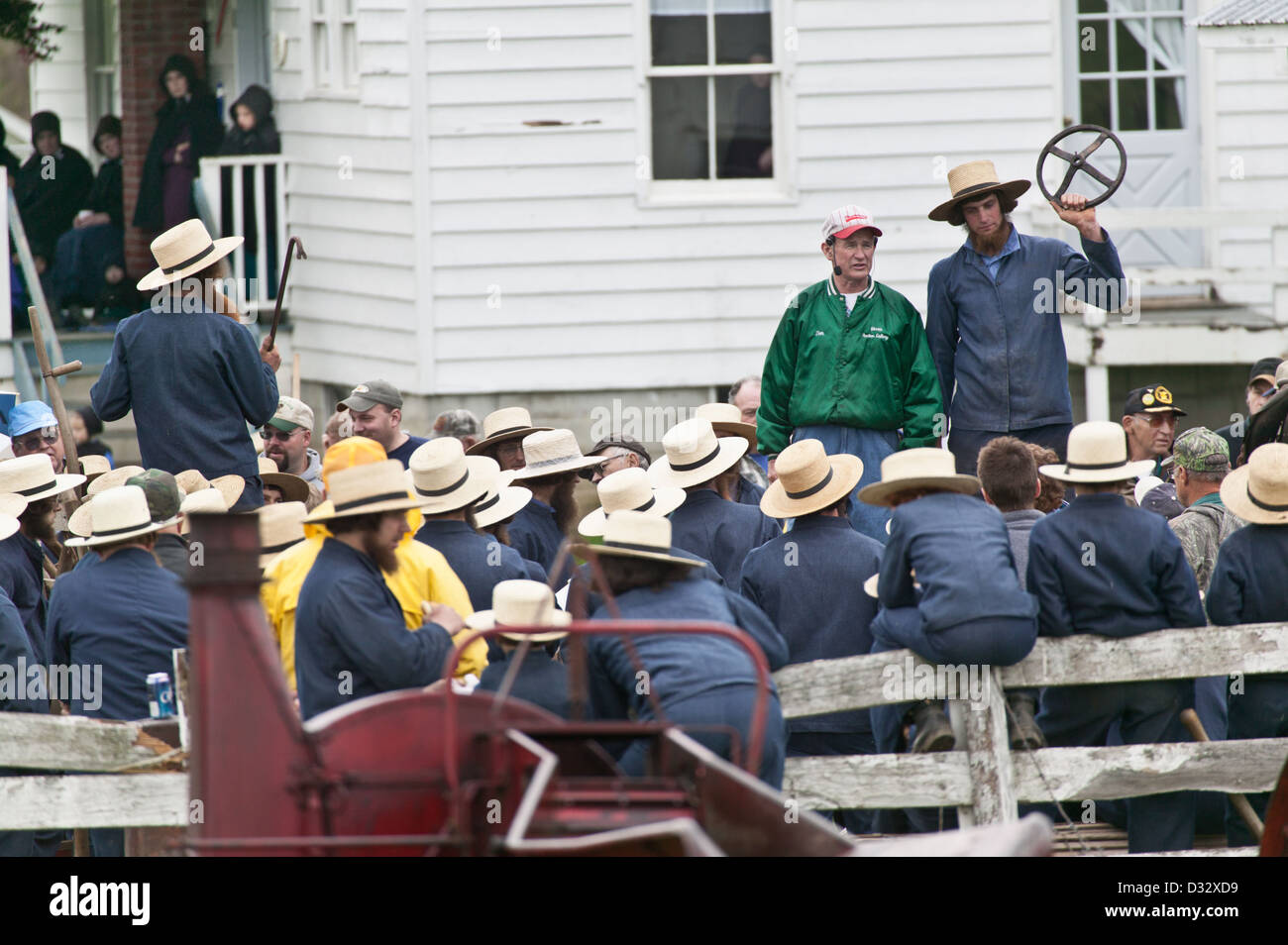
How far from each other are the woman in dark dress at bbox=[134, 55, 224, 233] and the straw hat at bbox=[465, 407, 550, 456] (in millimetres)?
5671

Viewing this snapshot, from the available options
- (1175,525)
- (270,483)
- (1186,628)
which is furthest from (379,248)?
(1186,628)

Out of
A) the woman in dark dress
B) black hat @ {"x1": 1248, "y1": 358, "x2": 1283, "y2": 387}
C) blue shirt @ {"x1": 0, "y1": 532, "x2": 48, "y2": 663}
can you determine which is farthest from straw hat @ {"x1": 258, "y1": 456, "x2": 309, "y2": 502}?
the woman in dark dress

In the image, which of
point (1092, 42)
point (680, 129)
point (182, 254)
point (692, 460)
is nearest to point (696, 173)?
point (680, 129)

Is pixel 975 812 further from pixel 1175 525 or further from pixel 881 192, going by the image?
pixel 881 192

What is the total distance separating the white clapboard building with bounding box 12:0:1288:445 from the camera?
1317cm

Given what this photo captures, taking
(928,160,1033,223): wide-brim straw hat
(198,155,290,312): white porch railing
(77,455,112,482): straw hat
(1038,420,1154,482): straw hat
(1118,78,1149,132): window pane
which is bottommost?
(77,455,112,482): straw hat

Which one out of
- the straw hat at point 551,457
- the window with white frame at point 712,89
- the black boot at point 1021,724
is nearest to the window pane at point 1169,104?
the window with white frame at point 712,89

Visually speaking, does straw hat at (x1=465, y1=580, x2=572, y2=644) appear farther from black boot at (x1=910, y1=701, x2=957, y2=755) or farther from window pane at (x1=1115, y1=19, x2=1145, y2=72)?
window pane at (x1=1115, y1=19, x2=1145, y2=72)

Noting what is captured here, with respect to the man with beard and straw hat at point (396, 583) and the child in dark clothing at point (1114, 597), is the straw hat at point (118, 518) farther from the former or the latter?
the child in dark clothing at point (1114, 597)

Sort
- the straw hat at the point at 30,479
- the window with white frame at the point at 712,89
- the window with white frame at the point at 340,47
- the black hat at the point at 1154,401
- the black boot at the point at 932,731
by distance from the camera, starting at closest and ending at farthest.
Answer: the black boot at the point at 932,731
the straw hat at the point at 30,479
the black hat at the point at 1154,401
the window with white frame at the point at 712,89
the window with white frame at the point at 340,47

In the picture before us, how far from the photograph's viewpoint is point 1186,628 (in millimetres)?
6598

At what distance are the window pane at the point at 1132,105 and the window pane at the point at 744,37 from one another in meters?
2.79

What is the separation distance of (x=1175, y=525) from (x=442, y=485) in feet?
10.1

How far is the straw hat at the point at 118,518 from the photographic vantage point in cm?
689
